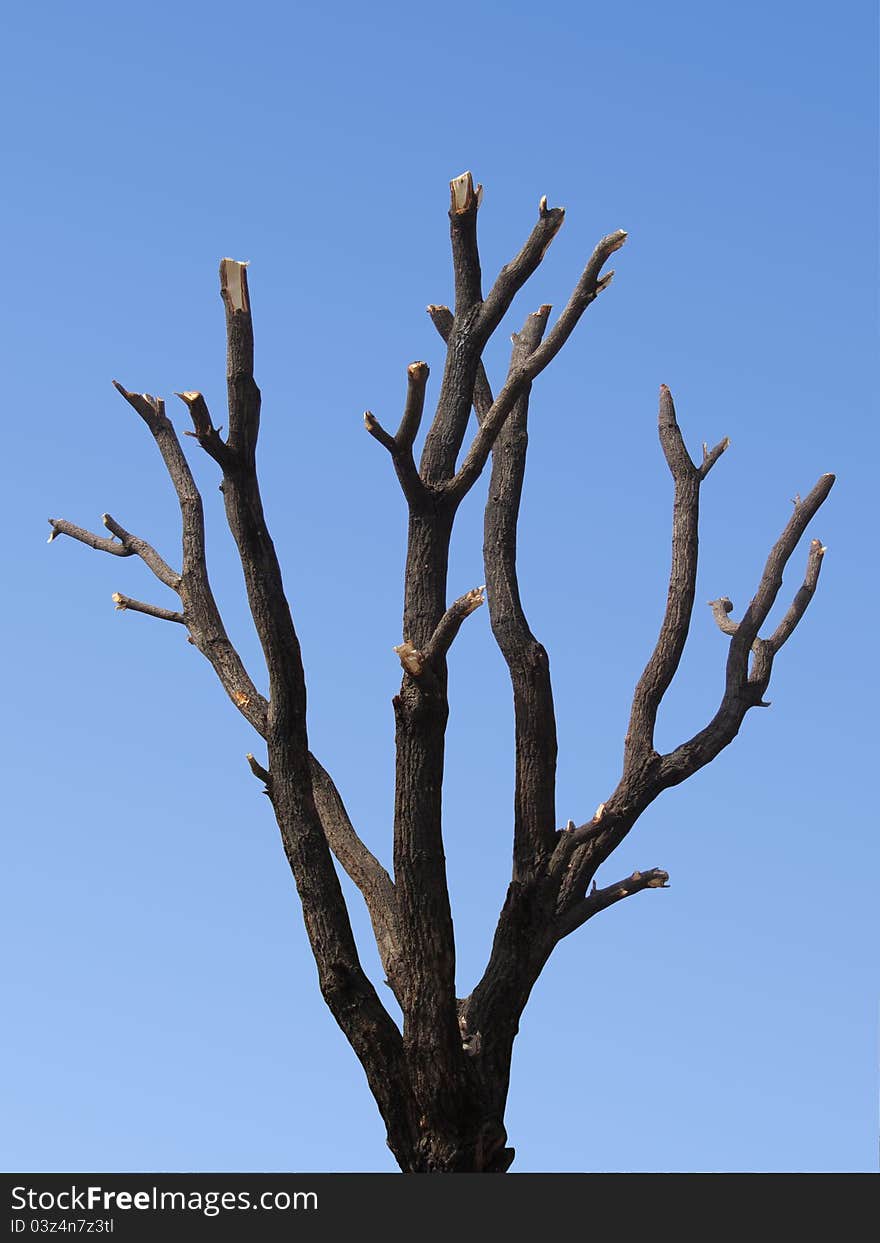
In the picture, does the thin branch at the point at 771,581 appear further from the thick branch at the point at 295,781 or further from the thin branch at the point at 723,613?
the thick branch at the point at 295,781

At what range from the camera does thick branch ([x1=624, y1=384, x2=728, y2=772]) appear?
23.0 ft

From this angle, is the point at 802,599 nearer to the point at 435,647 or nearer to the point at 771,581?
the point at 771,581

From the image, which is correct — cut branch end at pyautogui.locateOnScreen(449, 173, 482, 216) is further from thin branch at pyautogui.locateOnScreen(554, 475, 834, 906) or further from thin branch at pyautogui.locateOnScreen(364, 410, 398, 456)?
thin branch at pyautogui.locateOnScreen(554, 475, 834, 906)

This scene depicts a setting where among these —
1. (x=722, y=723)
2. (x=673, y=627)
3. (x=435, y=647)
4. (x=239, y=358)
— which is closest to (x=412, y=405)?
(x=239, y=358)

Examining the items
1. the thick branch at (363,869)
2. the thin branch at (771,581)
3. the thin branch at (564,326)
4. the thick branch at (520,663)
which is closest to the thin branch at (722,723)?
the thin branch at (771,581)

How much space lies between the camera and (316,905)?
5770mm

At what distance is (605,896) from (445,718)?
5.53ft

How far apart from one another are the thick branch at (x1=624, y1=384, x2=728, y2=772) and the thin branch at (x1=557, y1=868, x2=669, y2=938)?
21.3 inches

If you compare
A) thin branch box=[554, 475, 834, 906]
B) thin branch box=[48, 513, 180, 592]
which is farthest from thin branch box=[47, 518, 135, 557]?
thin branch box=[554, 475, 834, 906]

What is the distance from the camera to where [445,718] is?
566 centimetres
